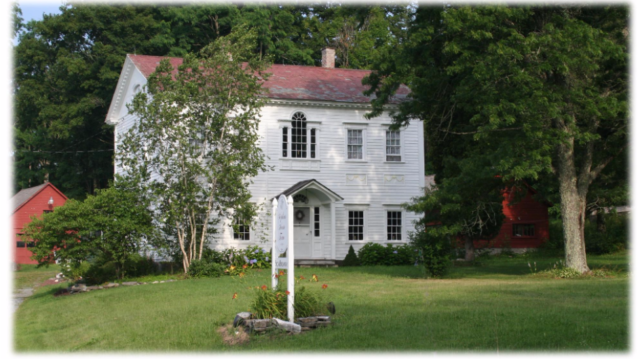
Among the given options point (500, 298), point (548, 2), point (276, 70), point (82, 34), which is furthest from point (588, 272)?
point (82, 34)

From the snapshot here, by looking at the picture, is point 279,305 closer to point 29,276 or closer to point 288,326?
point 288,326

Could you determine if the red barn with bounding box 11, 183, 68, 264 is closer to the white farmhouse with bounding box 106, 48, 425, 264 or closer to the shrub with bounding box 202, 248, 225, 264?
the white farmhouse with bounding box 106, 48, 425, 264

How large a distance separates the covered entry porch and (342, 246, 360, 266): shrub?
82 cm

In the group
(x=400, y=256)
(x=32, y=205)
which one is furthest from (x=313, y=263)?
(x=32, y=205)

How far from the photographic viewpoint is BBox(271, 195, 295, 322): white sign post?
32.8 feet

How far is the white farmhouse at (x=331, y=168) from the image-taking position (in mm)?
25703

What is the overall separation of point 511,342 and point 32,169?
46.6 m

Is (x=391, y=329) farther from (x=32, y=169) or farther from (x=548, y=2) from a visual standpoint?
(x=32, y=169)

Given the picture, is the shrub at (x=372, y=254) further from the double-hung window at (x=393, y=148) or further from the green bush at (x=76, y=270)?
the green bush at (x=76, y=270)

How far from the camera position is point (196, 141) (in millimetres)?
22172

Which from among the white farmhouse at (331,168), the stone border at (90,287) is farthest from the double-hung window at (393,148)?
the stone border at (90,287)

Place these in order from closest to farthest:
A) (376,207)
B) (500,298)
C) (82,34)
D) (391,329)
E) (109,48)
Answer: (391,329) < (500,298) < (376,207) < (109,48) < (82,34)

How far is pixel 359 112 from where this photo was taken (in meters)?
27.1

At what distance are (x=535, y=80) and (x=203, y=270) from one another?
11629 millimetres
